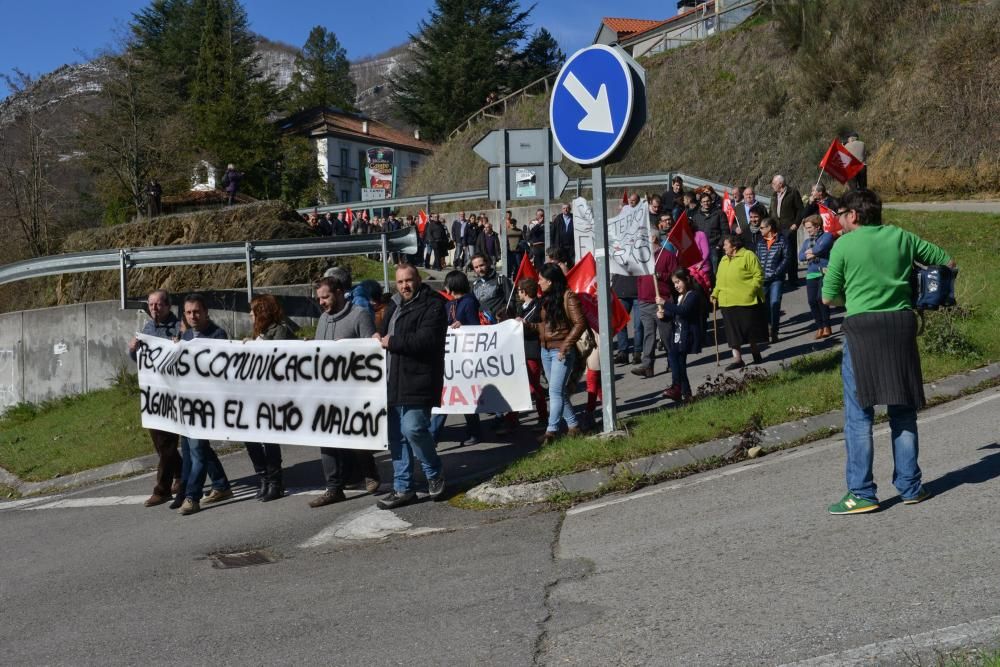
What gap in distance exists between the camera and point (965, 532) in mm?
5594

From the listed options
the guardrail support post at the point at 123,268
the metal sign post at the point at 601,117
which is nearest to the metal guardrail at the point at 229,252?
the guardrail support post at the point at 123,268

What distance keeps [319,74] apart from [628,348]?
313 ft

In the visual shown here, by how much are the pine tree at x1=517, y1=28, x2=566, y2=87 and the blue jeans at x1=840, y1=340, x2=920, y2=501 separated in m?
65.2

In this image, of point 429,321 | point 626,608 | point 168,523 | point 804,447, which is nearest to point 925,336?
point 804,447

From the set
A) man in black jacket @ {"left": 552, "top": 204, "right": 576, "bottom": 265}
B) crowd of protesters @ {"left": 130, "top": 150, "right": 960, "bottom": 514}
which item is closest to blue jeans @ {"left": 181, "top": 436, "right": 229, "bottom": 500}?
crowd of protesters @ {"left": 130, "top": 150, "right": 960, "bottom": 514}

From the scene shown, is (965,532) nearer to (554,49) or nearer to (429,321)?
(429,321)

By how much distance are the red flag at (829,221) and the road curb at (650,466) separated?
591 centimetres

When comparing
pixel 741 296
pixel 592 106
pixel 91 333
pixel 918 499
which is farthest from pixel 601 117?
pixel 91 333

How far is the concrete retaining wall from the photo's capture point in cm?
1627

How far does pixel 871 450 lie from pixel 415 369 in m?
3.58

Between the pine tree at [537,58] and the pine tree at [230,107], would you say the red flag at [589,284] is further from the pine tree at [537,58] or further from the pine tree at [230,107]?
the pine tree at [537,58]

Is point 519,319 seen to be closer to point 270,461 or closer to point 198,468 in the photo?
point 270,461

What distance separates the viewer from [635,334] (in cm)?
1450

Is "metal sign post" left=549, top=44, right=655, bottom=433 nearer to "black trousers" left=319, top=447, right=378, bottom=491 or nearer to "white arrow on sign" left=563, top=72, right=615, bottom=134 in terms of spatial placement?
"white arrow on sign" left=563, top=72, right=615, bottom=134
